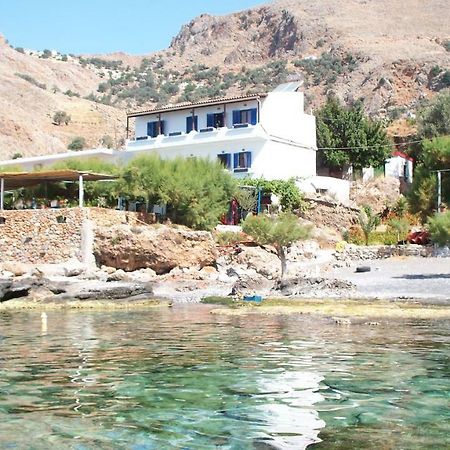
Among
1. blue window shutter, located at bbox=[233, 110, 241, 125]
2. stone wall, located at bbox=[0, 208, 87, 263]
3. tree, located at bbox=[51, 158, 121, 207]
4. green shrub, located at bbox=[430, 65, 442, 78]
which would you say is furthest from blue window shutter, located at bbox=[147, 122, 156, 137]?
green shrub, located at bbox=[430, 65, 442, 78]

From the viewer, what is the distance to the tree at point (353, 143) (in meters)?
53.7

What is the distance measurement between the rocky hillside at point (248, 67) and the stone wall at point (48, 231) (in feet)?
126

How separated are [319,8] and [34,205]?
11475 cm

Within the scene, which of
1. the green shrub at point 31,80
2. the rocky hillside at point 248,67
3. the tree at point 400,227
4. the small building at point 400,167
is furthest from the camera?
the green shrub at point 31,80

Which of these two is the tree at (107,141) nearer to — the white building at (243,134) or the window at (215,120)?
the white building at (243,134)

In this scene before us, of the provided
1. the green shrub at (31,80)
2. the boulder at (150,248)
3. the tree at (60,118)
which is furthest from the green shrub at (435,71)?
the boulder at (150,248)

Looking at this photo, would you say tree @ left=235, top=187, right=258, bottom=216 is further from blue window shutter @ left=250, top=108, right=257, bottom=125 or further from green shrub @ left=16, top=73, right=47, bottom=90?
green shrub @ left=16, top=73, right=47, bottom=90

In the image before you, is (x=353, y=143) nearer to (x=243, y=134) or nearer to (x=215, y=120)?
(x=243, y=134)

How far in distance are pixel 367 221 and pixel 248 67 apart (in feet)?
290

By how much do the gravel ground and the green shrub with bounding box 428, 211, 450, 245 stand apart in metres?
1.68

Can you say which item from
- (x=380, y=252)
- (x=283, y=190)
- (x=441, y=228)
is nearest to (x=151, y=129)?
(x=283, y=190)

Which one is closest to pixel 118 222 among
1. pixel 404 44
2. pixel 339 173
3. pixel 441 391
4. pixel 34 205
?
pixel 34 205

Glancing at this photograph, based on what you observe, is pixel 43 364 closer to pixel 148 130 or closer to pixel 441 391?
pixel 441 391

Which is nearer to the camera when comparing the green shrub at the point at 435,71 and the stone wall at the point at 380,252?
the stone wall at the point at 380,252
